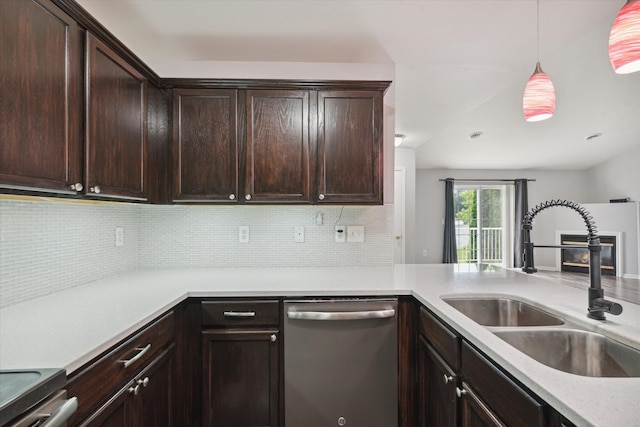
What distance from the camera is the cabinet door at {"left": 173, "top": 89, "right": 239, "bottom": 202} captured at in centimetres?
205

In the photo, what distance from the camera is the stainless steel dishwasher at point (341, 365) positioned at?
171 centimetres

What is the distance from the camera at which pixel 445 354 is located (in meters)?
1.34

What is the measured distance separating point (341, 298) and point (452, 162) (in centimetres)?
618

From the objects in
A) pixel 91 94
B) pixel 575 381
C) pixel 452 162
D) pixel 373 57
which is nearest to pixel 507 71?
pixel 373 57

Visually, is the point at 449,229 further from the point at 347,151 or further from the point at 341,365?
the point at 341,365

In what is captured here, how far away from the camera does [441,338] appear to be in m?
1.37

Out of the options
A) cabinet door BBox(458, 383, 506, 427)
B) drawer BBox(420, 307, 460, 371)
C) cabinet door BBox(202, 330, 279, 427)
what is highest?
drawer BBox(420, 307, 460, 371)

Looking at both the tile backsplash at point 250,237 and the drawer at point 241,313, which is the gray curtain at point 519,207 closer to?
the tile backsplash at point 250,237

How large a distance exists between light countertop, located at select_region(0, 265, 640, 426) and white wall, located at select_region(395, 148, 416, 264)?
341cm

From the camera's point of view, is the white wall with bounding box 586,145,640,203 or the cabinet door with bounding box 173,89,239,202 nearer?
the cabinet door with bounding box 173,89,239,202

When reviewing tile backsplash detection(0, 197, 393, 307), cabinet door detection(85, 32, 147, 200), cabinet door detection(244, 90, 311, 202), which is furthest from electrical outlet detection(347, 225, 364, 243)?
cabinet door detection(85, 32, 147, 200)

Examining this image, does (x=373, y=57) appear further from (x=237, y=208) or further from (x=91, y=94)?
(x=91, y=94)

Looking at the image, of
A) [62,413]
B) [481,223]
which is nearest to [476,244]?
[481,223]

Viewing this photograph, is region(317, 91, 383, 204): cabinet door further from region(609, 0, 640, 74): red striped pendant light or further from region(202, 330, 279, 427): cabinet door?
region(609, 0, 640, 74): red striped pendant light
